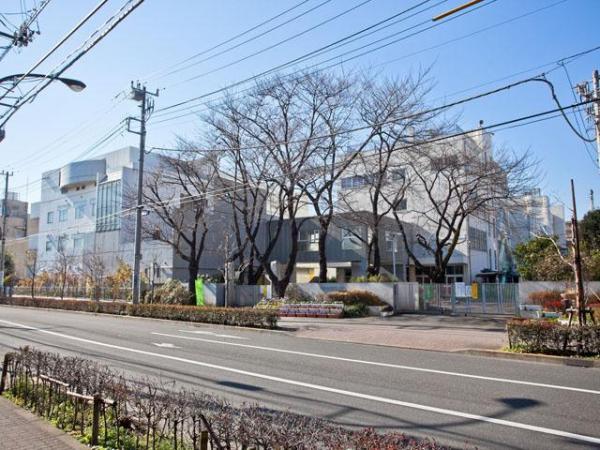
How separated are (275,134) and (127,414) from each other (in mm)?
25713

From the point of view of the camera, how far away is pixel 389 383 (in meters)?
9.23

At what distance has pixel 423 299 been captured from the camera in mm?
28031

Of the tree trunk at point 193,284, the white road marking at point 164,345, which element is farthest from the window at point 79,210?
the white road marking at point 164,345

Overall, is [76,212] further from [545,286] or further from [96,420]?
[96,420]

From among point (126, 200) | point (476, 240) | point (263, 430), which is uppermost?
point (126, 200)

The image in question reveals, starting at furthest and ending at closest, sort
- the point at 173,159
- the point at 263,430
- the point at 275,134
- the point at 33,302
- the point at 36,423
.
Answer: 1. the point at 33,302
2. the point at 173,159
3. the point at 275,134
4. the point at 36,423
5. the point at 263,430

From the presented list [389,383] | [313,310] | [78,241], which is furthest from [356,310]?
[78,241]

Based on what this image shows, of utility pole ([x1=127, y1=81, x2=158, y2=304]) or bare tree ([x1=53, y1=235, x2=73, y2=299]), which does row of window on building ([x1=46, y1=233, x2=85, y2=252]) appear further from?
utility pole ([x1=127, y1=81, x2=158, y2=304])

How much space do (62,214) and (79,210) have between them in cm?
392

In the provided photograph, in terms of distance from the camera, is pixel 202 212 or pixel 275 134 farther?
pixel 202 212

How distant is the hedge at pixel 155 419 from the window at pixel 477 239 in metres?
44.2

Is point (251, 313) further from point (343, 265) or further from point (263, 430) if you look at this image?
point (343, 265)

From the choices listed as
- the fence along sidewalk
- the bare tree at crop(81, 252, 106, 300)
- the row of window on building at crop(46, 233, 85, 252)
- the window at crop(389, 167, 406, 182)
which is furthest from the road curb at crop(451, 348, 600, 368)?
the row of window on building at crop(46, 233, 85, 252)

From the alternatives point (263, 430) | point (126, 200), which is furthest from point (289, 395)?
point (126, 200)
